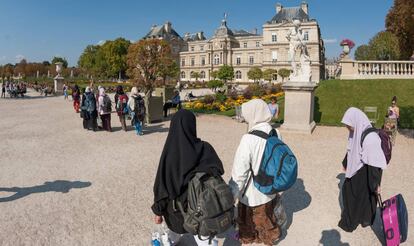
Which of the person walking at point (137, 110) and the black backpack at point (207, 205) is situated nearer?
the black backpack at point (207, 205)

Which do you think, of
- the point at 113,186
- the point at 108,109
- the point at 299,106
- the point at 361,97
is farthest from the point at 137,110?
the point at 361,97

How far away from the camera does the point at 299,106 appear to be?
11.6 metres

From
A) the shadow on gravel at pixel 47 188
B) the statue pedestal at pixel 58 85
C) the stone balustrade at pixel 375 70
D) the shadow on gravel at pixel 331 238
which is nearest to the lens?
the shadow on gravel at pixel 331 238

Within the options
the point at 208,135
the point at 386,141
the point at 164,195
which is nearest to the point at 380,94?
the point at 208,135

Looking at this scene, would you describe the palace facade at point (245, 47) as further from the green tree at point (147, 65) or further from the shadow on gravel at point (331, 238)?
the shadow on gravel at point (331, 238)

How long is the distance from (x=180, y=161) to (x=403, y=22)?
84.8 ft

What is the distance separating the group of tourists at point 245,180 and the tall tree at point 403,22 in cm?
2100

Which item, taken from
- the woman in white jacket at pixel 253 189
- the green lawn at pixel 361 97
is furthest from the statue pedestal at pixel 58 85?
the woman in white jacket at pixel 253 189

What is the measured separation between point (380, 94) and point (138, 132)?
41.4 ft

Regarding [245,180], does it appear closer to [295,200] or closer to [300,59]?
[295,200]

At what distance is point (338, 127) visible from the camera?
12.9 m

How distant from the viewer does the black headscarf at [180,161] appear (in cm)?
296

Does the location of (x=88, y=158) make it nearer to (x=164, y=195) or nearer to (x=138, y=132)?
(x=138, y=132)

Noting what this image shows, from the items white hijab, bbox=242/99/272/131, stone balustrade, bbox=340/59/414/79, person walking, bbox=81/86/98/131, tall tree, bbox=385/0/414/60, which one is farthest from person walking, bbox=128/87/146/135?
tall tree, bbox=385/0/414/60
